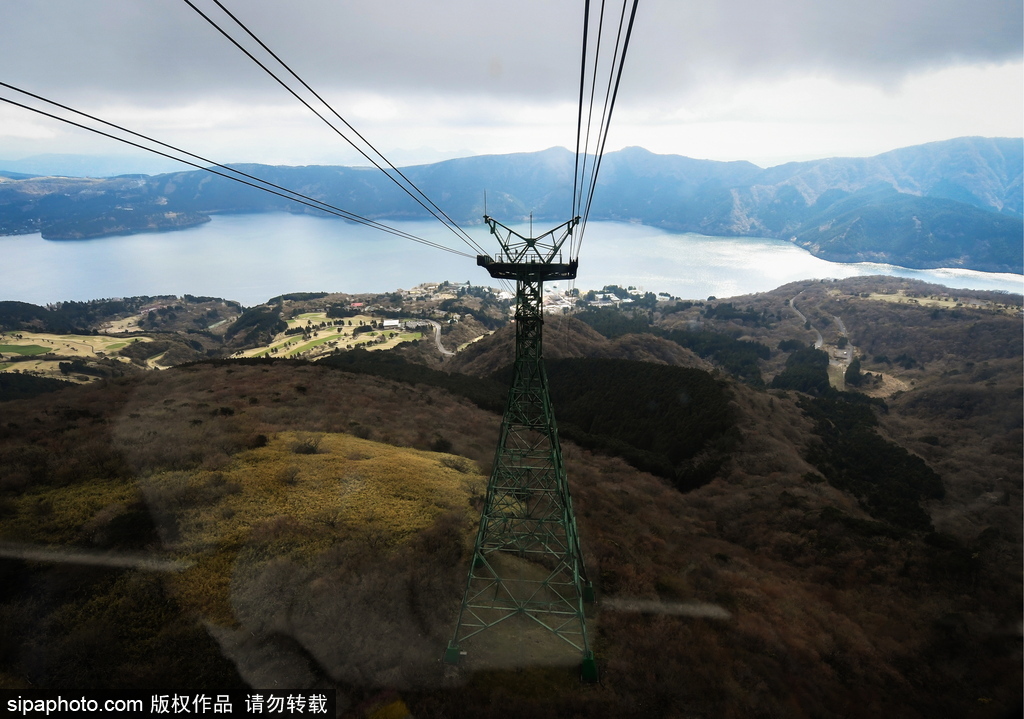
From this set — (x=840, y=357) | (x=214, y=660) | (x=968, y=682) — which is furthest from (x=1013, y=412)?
(x=214, y=660)

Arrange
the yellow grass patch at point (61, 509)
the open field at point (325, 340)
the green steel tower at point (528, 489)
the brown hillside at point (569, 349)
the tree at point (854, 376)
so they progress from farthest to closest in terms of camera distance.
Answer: the open field at point (325, 340)
the tree at point (854, 376)
the brown hillside at point (569, 349)
the yellow grass patch at point (61, 509)
the green steel tower at point (528, 489)

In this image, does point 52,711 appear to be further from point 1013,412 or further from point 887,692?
point 1013,412

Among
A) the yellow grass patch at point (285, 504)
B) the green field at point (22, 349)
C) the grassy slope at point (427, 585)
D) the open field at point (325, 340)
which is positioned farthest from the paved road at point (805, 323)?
the green field at point (22, 349)

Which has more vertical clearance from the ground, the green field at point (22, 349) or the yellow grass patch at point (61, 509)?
the yellow grass patch at point (61, 509)

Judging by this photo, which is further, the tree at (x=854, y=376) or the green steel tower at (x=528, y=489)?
the tree at (x=854, y=376)

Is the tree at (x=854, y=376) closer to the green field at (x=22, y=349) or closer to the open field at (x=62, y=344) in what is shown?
the open field at (x=62, y=344)

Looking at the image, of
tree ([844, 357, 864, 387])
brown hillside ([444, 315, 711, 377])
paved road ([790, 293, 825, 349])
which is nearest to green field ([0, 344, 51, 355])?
brown hillside ([444, 315, 711, 377])

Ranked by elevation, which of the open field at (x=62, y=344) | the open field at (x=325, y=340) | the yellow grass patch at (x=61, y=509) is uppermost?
the yellow grass patch at (x=61, y=509)

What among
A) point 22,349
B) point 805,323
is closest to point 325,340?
point 22,349

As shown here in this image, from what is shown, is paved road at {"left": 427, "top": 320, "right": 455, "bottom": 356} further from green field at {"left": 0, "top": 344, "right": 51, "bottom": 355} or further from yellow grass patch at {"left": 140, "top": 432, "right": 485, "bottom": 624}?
yellow grass patch at {"left": 140, "top": 432, "right": 485, "bottom": 624}
